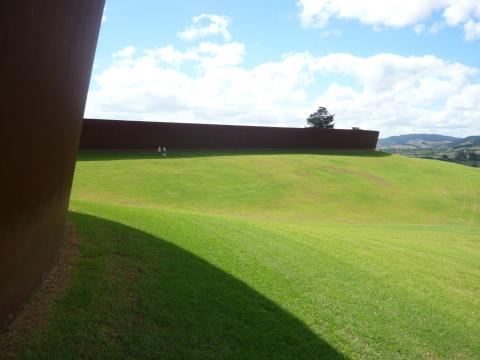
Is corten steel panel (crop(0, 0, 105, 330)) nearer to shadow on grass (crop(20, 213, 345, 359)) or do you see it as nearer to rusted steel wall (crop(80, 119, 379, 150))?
shadow on grass (crop(20, 213, 345, 359))

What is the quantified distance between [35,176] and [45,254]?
1.48 m

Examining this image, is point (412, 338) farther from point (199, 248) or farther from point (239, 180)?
point (239, 180)

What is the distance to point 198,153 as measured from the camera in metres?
35.9

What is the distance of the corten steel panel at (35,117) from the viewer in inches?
130

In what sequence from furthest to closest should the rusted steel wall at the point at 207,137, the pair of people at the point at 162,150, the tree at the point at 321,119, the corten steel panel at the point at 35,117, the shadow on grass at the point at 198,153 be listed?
the tree at the point at 321,119 → the rusted steel wall at the point at 207,137 → the pair of people at the point at 162,150 → the shadow on grass at the point at 198,153 → the corten steel panel at the point at 35,117

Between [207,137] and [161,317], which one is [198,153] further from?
[161,317]

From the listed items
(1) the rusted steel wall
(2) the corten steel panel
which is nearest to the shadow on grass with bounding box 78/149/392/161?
(1) the rusted steel wall

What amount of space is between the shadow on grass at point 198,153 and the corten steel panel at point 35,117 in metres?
25.2

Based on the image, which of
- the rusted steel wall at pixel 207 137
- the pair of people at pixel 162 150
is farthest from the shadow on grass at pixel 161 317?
the rusted steel wall at pixel 207 137

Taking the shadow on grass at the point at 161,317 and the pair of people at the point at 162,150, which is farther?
the pair of people at the point at 162,150

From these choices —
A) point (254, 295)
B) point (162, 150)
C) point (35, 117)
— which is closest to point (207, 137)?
point (162, 150)

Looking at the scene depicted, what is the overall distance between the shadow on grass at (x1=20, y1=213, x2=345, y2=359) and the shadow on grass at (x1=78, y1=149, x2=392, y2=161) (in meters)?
24.6

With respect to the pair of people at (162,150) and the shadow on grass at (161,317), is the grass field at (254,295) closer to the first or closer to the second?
the shadow on grass at (161,317)

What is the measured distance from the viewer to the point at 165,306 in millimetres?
5348
